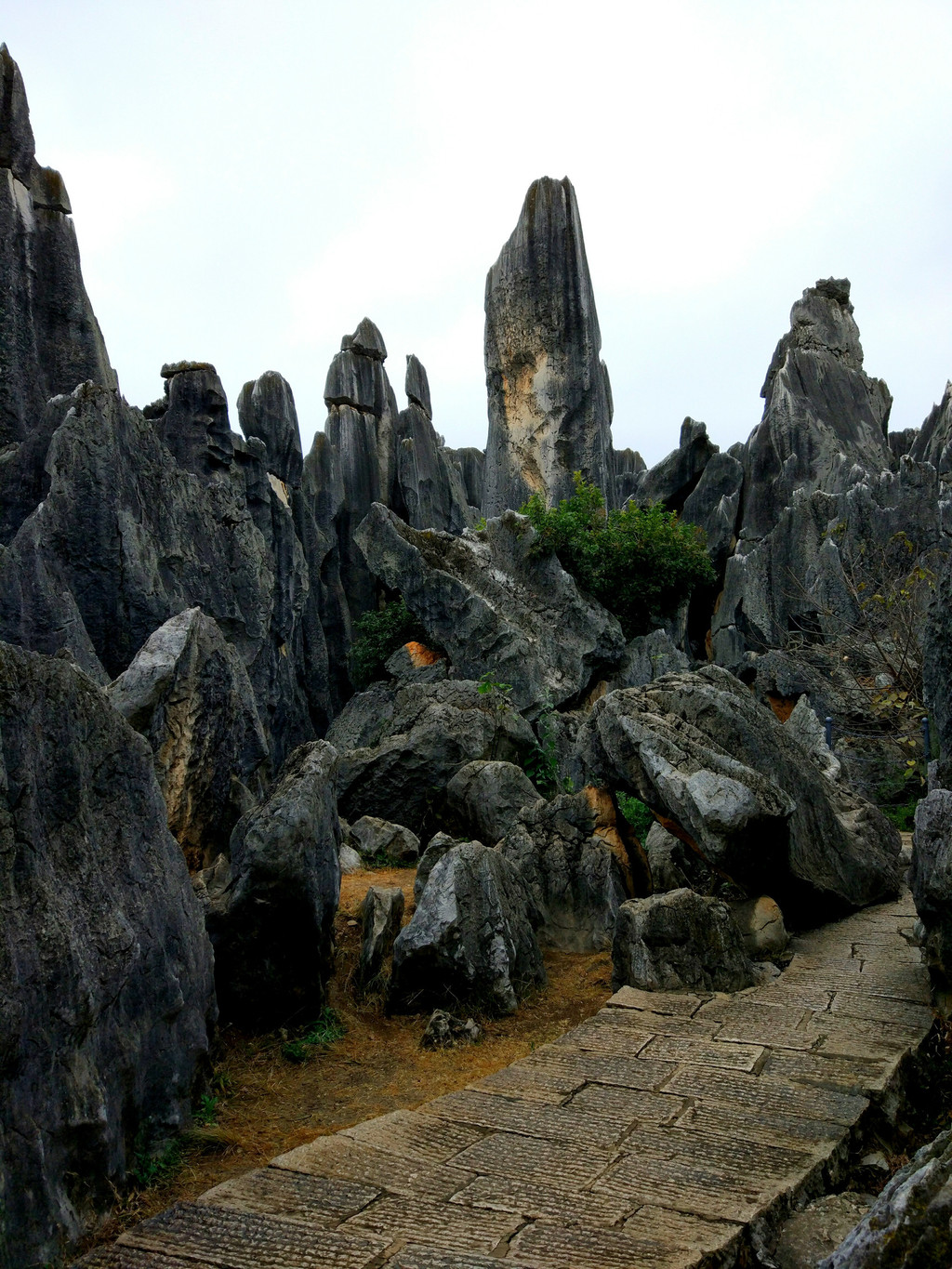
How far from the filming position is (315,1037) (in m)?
5.79

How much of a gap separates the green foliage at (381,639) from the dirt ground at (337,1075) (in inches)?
552

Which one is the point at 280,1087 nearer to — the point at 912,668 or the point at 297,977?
the point at 297,977

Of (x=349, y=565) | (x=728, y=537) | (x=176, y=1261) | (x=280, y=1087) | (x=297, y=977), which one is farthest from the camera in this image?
(x=349, y=565)

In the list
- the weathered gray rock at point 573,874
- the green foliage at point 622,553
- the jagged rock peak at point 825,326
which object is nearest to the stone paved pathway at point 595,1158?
the weathered gray rock at point 573,874

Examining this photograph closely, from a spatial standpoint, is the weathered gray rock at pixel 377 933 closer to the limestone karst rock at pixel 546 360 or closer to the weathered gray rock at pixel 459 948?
the weathered gray rock at pixel 459 948

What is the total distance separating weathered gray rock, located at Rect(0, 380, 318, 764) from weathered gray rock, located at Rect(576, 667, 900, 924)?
4.92 metres

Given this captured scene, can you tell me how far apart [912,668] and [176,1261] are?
10868 mm

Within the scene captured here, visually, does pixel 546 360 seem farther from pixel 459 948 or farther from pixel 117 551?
pixel 459 948

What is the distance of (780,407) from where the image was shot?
2588cm

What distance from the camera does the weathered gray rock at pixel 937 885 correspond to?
209 inches

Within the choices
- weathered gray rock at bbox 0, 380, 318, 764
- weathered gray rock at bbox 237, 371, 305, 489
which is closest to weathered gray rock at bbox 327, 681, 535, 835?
weathered gray rock at bbox 0, 380, 318, 764

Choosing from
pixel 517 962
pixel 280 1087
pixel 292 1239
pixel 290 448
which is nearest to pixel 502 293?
pixel 290 448

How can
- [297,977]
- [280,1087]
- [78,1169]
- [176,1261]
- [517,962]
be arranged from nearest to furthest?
[176,1261] → [78,1169] → [280,1087] → [297,977] → [517,962]

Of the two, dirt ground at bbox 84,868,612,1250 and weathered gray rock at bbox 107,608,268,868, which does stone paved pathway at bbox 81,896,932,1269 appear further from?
weathered gray rock at bbox 107,608,268,868
